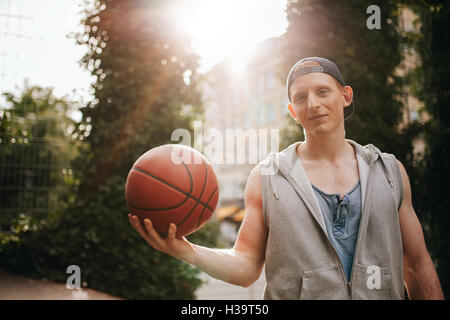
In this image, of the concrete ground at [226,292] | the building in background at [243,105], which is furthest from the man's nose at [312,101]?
the building in background at [243,105]

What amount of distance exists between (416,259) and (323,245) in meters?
0.61

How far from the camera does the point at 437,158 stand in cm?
521

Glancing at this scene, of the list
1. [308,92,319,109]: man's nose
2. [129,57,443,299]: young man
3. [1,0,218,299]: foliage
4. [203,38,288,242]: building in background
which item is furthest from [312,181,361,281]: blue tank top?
[203,38,288,242]: building in background

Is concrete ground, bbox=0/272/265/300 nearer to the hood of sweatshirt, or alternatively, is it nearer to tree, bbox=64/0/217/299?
tree, bbox=64/0/217/299

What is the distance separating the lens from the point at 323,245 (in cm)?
191

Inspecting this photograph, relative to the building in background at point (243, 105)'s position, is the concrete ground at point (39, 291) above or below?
below

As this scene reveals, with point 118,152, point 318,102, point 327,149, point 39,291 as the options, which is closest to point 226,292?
point 39,291

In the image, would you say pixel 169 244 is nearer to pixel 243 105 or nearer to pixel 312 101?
pixel 312 101

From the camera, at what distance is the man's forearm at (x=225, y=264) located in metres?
1.97

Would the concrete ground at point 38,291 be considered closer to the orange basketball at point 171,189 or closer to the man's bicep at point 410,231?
the orange basketball at point 171,189

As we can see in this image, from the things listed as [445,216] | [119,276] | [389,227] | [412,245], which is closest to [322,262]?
[389,227]

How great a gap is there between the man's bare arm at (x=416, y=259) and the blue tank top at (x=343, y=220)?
29 cm

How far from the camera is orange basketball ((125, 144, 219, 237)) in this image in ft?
6.97

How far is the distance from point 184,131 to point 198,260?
4282 mm
